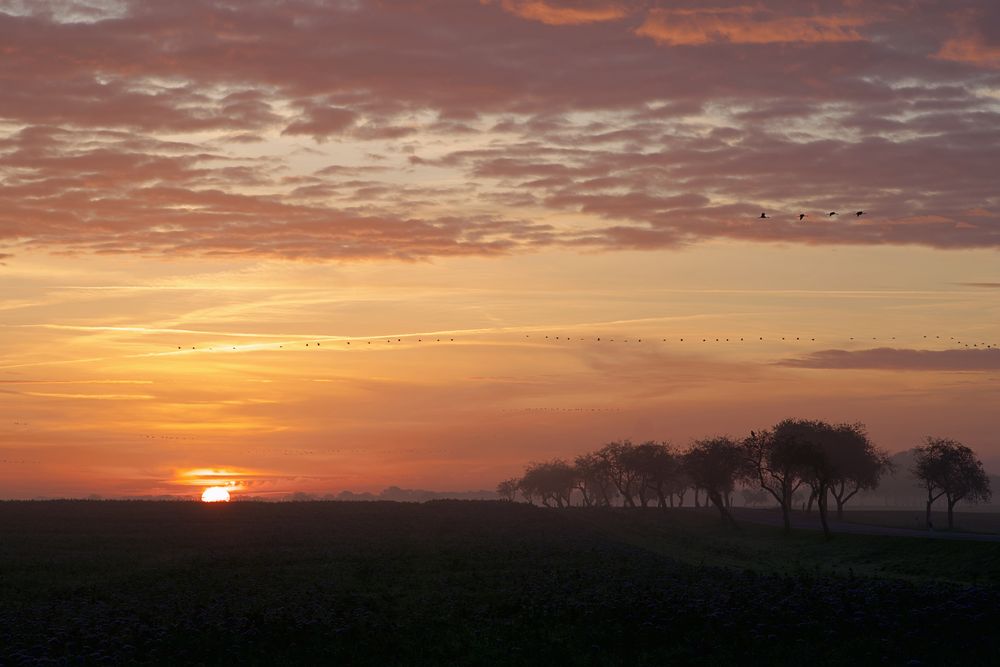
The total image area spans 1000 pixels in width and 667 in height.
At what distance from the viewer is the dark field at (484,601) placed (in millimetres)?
32094

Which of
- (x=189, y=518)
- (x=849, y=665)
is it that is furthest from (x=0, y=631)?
(x=189, y=518)

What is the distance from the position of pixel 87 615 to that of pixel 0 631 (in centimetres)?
443

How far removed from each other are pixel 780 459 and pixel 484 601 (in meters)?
74.8

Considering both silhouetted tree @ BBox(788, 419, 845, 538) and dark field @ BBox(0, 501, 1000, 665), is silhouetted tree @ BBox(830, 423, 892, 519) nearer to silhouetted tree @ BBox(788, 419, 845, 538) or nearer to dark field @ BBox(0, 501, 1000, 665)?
silhouetted tree @ BBox(788, 419, 845, 538)

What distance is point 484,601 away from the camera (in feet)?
147

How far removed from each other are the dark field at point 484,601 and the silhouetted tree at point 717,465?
5731cm

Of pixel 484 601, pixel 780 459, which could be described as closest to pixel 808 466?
pixel 780 459

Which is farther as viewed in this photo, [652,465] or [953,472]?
[652,465]

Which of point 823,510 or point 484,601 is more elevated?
point 823,510

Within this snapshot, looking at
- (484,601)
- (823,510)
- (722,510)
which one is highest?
(823,510)

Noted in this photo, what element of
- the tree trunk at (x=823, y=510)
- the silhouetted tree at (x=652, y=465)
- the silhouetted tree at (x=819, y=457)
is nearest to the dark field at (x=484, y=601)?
the tree trunk at (x=823, y=510)

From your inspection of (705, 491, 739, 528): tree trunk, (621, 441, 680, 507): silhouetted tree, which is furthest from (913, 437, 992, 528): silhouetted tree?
(621, 441, 680, 507): silhouetted tree

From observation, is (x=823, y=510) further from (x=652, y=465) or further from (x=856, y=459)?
(x=652, y=465)

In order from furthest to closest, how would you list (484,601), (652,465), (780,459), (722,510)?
(652,465) < (722,510) < (780,459) < (484,601)
